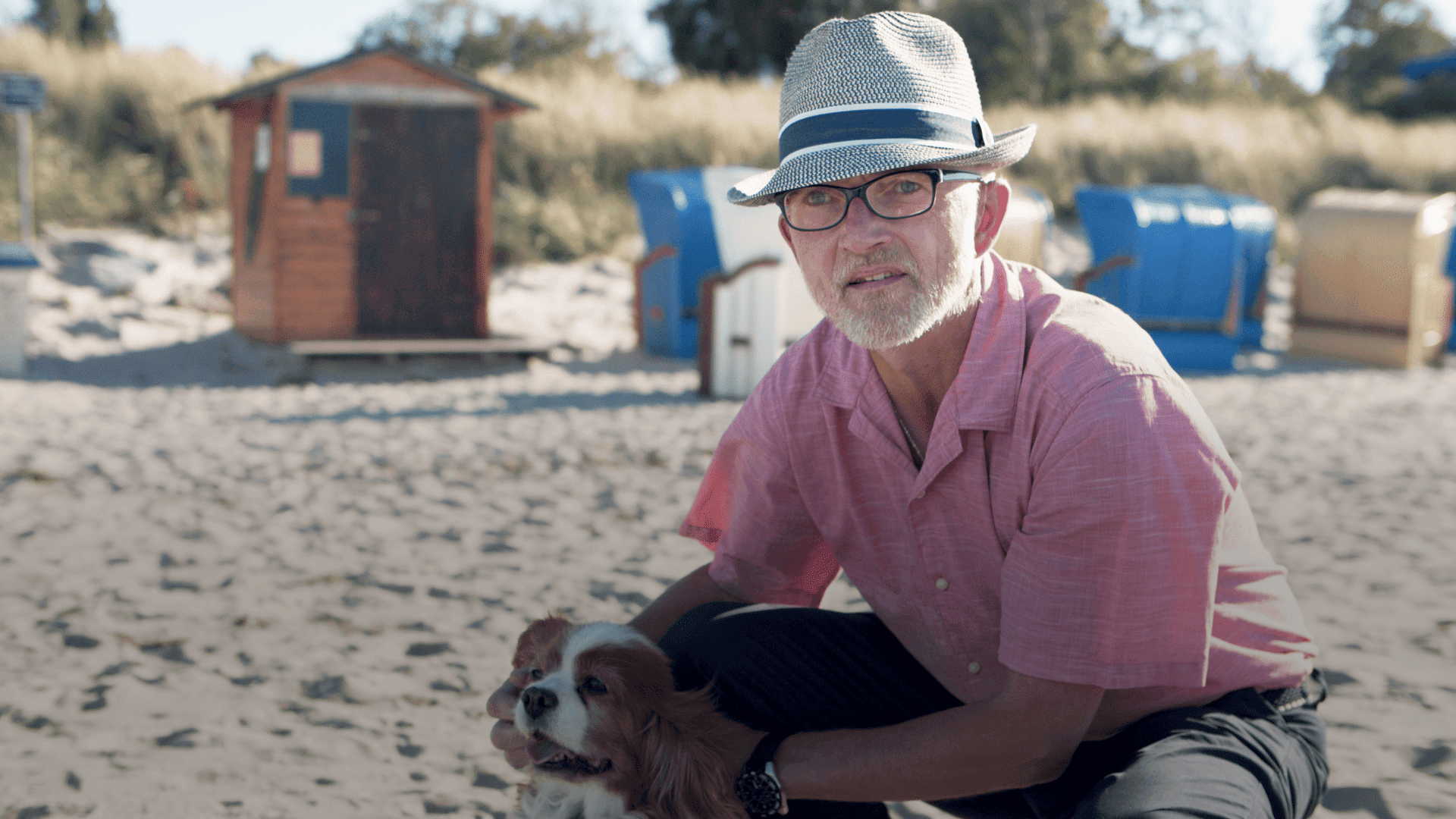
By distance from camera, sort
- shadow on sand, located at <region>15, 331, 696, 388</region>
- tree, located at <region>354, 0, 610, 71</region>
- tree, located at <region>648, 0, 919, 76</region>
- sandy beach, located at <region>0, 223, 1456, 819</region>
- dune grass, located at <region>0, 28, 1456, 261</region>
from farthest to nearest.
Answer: tree, located at <region>354, 0, 610, 71</region>
tree, located at <region>648, 0, 919, 76</region>
dune grass, located at <region>0, 28, 1456, 261</region>
shadow on sand, located at <region>15, 331, 696, 388</region>
sandy beach, located at <region>0, 223, 1456, 819</region>

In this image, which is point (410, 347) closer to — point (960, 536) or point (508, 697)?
point (508, 697)

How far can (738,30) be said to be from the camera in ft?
86.8

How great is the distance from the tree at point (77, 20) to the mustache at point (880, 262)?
31.2 metres

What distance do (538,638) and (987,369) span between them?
894mm

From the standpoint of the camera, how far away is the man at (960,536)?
67.4 inches

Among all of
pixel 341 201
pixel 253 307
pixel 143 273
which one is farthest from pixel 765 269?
pixel 143 273

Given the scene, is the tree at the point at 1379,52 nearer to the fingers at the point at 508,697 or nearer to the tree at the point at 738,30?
the tree at the point at 738,30

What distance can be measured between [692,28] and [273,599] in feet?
84.1

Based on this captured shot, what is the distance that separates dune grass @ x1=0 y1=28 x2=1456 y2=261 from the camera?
1459 centimetres

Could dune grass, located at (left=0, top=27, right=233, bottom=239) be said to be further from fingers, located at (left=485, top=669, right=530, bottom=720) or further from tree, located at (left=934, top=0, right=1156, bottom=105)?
tree, located at (left=934, top=0, right=1156, bottom=105)

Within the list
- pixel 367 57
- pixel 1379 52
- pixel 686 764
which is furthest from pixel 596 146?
pixel 1379 52

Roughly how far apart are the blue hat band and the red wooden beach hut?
9.33 metres

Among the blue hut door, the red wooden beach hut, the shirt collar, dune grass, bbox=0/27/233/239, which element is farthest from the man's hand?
dune grass, bbox=0/27/233/239

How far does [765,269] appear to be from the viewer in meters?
8.73
